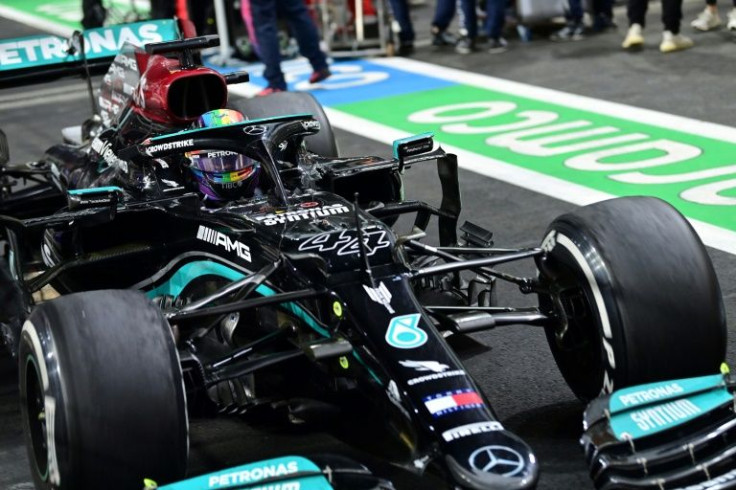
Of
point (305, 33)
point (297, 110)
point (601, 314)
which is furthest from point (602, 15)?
point (601, 314)

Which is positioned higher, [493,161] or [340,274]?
[340,274]

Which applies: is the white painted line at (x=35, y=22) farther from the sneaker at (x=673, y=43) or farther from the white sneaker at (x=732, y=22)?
the white sneaker at (x=732, y=22)

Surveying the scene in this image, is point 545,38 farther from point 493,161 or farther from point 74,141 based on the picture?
point 74,141

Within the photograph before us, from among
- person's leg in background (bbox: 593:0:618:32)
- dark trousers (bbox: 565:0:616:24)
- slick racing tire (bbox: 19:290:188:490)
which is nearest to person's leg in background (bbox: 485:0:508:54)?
dark trousers (bbox: 565:0:616:24)

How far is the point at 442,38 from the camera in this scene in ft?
40.2

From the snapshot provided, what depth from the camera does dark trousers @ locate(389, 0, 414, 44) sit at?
1198 centimetres

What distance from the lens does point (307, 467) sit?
136 inches

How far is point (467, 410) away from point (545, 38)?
8951mm

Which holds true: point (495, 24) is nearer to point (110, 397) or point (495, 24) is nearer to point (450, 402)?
point (450, 402)

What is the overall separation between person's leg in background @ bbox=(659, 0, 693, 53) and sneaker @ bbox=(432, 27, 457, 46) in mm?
2284

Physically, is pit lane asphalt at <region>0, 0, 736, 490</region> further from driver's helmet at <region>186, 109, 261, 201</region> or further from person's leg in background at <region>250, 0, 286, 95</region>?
person's leg in background at <region>250, 0, 286, 95</region>

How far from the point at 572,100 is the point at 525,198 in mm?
2513

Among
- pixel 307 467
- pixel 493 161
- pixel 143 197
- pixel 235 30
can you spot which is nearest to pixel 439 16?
pixel 235 30

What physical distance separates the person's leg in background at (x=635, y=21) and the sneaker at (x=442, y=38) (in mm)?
1924
